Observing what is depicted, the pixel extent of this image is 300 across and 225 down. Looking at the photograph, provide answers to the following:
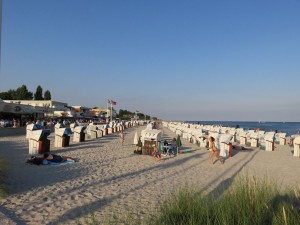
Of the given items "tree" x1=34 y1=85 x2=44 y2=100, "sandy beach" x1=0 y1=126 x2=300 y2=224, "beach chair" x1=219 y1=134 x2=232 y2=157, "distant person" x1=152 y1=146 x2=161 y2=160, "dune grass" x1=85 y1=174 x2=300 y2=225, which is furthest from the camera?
"tree" x1=34 y1=85 x2=44 y2=100

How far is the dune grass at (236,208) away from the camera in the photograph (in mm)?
3549

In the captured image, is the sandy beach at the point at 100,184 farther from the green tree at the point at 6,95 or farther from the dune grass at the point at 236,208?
the green tree at the point at 6,95

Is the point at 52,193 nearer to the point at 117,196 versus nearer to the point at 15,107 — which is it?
the point at 117,196

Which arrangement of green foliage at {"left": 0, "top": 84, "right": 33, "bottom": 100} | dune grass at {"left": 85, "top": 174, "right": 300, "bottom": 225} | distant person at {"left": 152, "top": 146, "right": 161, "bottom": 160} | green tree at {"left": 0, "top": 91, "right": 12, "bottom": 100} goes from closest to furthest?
dune grass at {"left": 85, "top": 174, "right": 300, "bottom": 225} < distant person at {"left": 152, "top": 146, "right": 161, "bottom": 160} < green tree at {"left": 0, "top": 91, "right": 12, "bottom": 100} < green foliage at {"left": 0, "top": 84, "right": 33, "bottom": 100}

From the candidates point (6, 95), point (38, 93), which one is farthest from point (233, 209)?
point (38, 93)

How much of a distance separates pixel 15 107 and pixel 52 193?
29.7m

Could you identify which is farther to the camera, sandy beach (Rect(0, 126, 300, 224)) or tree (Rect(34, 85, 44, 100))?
tree (Rect(34, 85, 44, 100))

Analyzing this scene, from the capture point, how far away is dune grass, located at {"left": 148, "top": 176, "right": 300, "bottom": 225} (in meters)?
3.55

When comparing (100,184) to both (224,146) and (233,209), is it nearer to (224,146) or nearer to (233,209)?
(233,209)

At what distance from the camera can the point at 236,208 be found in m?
3.91

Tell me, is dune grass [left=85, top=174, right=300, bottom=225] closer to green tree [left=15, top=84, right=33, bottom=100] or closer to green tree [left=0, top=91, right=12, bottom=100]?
green tree [left=0, top=91, right=12, bottom=100]

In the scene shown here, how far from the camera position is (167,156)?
45.2 feet

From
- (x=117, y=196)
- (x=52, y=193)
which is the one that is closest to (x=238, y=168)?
(x=117, y=196)

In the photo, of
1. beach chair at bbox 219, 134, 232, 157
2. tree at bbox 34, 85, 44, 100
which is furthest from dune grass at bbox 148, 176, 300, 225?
tree at bbox 34, 85, 44, 100
